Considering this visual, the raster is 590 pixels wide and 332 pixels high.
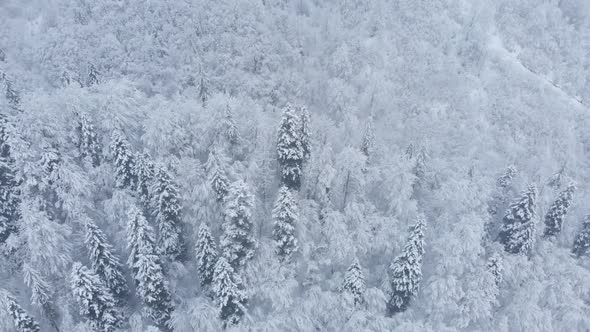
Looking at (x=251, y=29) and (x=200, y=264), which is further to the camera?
(x=251, y=29)

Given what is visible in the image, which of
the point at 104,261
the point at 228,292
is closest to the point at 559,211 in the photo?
the point at 228,292

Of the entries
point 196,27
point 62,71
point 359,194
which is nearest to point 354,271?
point 359,194

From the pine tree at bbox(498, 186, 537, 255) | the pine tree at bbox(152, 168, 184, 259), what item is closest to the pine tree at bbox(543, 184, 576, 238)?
the pine tree at bbox(498, 186, 537, 255)

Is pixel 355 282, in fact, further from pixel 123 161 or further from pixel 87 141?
pixel 87 141

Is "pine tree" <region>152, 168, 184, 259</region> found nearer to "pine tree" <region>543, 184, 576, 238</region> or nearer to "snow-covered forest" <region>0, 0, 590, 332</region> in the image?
"snow-covered forest" <region>0, 0, 590, 332</region>

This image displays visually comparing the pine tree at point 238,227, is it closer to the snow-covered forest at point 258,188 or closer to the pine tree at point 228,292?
the snow-covered forest at point 258,188

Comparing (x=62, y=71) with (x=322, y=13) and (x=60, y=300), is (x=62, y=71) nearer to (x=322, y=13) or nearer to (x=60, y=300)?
(x=60, y=300)
